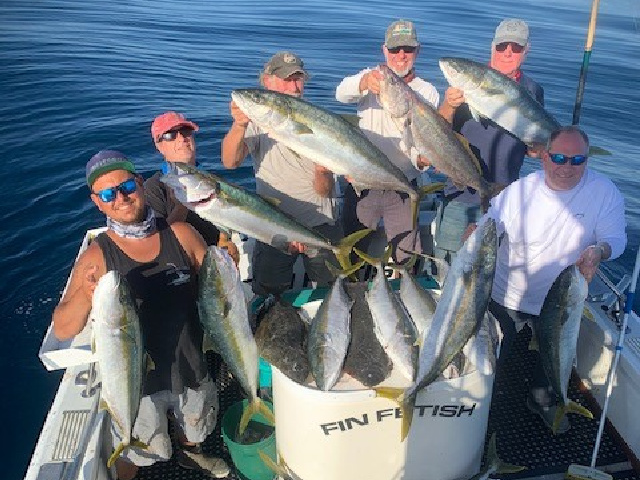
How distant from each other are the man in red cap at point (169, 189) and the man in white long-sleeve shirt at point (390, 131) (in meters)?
1.22

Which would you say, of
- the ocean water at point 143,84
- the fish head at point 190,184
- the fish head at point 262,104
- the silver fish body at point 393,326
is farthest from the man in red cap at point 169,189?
the ocean water at point 143,84

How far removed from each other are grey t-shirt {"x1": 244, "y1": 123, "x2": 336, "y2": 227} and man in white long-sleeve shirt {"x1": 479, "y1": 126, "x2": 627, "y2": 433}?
1.31m

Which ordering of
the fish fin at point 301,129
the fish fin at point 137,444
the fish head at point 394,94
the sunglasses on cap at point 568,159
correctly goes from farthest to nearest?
1. the fish head at point 394,94
2. the fish fin at point 301,129
3. the sunglasses on cap at point 568,159
4. the fish fin at point 137,444

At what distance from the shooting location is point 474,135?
4160 mm

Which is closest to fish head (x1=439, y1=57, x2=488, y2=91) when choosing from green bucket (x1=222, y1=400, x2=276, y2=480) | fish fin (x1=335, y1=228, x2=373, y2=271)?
fish fin (x1=335, y1=228, x2=373, y2=271)

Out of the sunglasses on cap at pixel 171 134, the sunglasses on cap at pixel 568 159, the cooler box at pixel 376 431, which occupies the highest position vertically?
the sunglasses on cap at pixel 568 159

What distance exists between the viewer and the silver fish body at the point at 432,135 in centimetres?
353

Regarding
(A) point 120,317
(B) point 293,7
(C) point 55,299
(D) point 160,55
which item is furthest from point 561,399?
(B) point 293,7

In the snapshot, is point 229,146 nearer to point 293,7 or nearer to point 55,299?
point 55,299

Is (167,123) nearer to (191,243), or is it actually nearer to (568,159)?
(191,243)

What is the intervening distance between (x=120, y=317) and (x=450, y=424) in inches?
69.2

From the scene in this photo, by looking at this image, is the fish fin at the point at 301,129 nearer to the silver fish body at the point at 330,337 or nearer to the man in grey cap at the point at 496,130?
the silver fish body at the point at 330,337

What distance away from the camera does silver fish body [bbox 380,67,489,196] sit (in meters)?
3.53

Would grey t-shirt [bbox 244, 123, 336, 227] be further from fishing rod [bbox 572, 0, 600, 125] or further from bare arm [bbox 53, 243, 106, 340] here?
fishing rod [bbox 572, 0, 600, 125]
